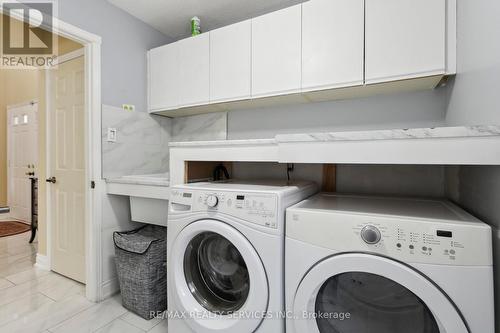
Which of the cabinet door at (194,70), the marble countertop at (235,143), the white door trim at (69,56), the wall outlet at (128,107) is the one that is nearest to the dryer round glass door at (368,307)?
the marble countertop at (235,143)

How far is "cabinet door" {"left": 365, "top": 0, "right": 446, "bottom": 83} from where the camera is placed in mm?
1331

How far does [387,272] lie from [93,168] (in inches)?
80.2

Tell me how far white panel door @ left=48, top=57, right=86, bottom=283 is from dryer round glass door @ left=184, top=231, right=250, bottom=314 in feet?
4.46

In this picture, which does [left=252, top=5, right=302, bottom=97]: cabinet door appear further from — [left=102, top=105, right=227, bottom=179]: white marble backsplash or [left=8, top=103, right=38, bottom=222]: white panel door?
[left=8, top=103, right=38, bottom=222]: white panel door

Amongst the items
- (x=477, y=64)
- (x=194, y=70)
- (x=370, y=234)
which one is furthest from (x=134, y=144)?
(x=477, y=64)

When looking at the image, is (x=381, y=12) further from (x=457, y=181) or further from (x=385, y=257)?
(x=385, y=257)

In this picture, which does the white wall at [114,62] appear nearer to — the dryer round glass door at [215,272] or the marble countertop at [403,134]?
the dryer round glass door at [215,272]

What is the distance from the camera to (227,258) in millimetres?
1323

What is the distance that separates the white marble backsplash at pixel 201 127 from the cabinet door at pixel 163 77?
0.32 metres

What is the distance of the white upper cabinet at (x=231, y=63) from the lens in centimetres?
187

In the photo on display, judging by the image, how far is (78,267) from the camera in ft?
7.11

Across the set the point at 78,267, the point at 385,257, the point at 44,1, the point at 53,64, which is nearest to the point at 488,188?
the point at 385,257

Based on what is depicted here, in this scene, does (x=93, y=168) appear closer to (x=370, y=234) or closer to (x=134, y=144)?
(x=134, y=144)

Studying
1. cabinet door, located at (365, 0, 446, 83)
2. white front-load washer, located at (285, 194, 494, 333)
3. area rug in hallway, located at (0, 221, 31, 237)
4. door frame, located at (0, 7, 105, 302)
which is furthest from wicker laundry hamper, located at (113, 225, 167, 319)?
area rug in hallway, located at (0, 221, 31, 237)
